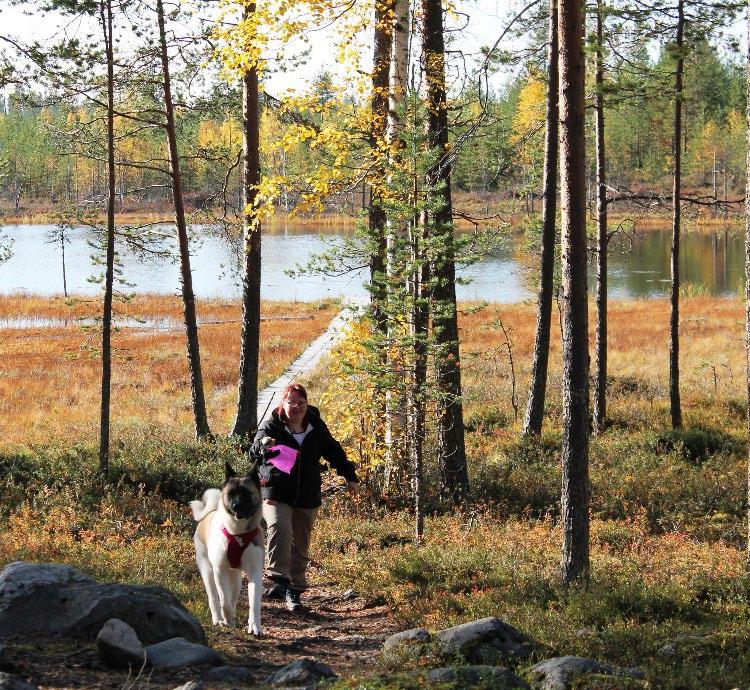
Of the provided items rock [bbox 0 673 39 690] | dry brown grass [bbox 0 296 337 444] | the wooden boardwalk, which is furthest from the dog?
the wooden boardwalk

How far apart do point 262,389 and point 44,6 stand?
11.5 metres

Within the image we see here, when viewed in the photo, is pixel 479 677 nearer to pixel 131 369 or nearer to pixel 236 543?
pixel 236 543

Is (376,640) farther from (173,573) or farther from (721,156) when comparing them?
(721,156)

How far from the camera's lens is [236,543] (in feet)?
23.0

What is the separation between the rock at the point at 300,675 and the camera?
213 inches

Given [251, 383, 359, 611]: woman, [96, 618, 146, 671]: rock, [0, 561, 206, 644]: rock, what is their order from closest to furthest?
[96, 618, 146, 671]: rock → [0, 561, 206, 644]: rock → [251, 383, 359, 611]: woman

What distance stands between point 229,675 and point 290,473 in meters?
2.82

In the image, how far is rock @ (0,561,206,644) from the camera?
6258 millimetres

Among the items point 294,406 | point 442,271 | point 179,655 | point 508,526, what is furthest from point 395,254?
point 179,655

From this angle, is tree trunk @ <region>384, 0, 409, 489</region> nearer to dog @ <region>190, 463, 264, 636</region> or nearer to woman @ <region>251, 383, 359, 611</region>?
woman @ <region>251, 383, 359, 611</region>

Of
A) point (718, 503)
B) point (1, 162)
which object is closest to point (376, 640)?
point (718, 503)

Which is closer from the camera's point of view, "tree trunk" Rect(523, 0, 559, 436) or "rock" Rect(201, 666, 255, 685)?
"rock" Rect(201, 666, 255, 685)

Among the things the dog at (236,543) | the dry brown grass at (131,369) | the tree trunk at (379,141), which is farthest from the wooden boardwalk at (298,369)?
the dog at (236,543)

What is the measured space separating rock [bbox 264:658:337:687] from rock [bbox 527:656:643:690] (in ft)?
4.05
